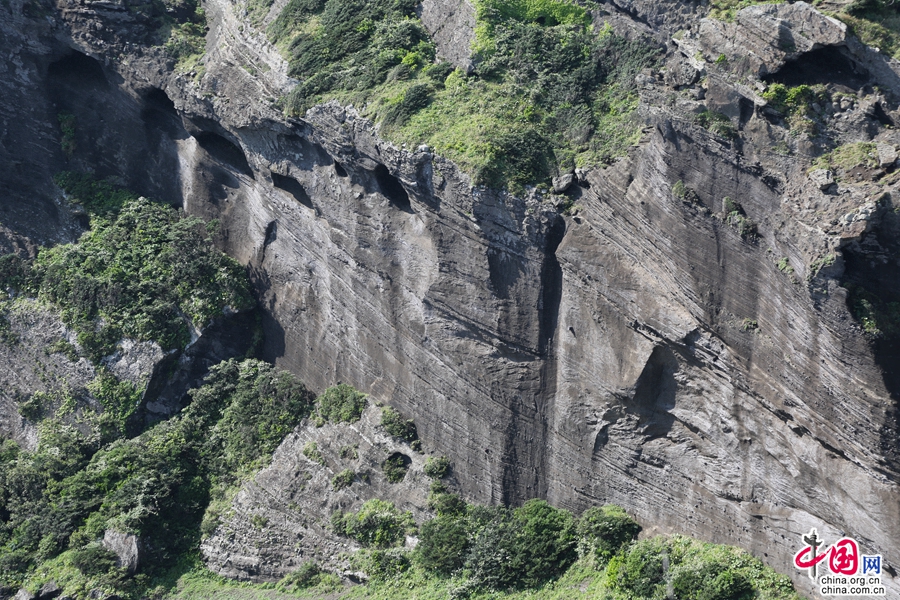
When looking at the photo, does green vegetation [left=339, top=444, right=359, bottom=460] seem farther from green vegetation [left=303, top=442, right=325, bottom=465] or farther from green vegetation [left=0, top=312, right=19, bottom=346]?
green vegetation [left=0, top=312, right=19, bottom=346]

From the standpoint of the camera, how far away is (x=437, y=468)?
3297 centimetres

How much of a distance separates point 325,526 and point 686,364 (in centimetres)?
1353

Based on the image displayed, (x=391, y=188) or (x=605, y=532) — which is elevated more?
(x=391, y=188)

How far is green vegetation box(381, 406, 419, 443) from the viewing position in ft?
111

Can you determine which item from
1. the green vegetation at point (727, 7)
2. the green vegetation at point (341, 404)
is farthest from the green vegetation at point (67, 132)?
the green vegetation at point (727, 7)

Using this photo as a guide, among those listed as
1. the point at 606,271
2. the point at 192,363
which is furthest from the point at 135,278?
the point at 606,271

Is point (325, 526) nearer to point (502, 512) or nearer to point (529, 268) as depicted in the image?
point (502, 512)

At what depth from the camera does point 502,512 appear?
1246 inches

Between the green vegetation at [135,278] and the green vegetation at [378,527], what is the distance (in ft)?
33.5

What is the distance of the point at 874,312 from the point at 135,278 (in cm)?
2676

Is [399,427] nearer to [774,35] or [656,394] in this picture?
[656,394]

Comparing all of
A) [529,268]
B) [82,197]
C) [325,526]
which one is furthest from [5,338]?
[529,268]

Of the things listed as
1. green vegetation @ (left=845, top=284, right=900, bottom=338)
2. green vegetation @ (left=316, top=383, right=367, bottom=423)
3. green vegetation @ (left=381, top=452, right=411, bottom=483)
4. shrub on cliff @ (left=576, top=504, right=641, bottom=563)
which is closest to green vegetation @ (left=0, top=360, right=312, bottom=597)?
green vegetation @ (left=316, top=383, right=367, bottom=423)

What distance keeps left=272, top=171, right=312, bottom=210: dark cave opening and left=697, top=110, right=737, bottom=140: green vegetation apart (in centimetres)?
1519
